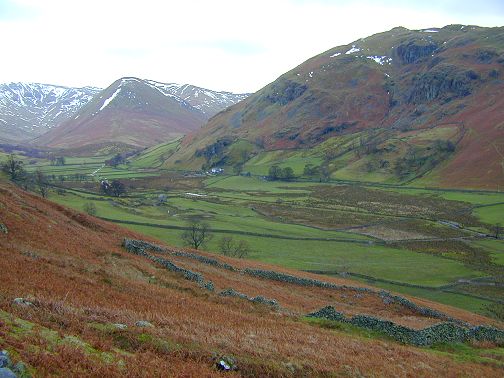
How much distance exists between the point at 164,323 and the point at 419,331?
18369mm

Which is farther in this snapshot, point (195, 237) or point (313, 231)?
point (313, 231)

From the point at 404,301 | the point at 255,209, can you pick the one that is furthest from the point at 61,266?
the point at 255,209

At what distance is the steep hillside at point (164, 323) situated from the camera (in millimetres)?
14227

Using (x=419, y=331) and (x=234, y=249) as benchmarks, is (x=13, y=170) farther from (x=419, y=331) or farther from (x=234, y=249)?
(x=419, y=331)

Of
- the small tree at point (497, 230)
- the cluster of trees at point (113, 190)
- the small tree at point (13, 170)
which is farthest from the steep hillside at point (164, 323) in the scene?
the cluster of trees at point (113, 190)

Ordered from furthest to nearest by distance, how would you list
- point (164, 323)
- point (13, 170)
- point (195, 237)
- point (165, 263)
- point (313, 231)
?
point (13, 170)
point (313, 231)
point (195, 237)
point (165, 263)
point (164, 323)

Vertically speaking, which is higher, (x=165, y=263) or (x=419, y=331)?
(x=165, y=263)

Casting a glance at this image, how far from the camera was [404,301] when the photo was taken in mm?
44406

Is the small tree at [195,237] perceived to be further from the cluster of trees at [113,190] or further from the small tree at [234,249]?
the cluster of trees at [113,190]

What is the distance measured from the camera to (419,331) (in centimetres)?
2902

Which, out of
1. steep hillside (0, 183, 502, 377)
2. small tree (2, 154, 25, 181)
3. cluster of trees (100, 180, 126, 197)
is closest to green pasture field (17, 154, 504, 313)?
cluster of trees (100, 180, 126, 197)

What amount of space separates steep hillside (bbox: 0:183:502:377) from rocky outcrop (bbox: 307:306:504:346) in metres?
0.08

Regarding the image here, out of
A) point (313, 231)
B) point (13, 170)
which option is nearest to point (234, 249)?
point (313, 231)

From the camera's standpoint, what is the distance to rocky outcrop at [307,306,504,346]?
94.4 feet
